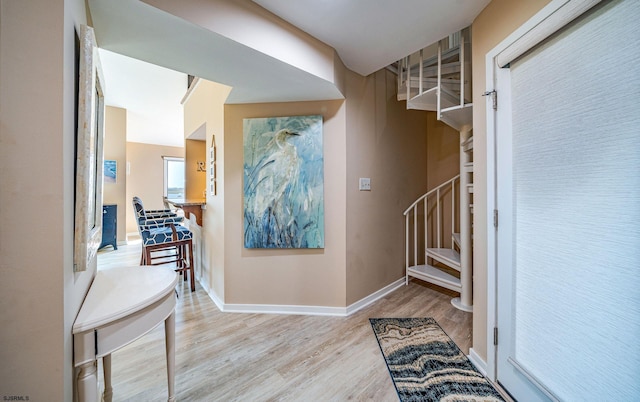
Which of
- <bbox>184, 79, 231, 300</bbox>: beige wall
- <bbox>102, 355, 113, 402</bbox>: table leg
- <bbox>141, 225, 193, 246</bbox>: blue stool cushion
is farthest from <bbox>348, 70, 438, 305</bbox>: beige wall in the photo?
<bbox>141, 225, 193, 246</bbox>: blue stool cushion

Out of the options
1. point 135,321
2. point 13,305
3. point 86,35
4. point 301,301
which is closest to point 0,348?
point 13,305

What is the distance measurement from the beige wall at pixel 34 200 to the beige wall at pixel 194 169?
3299 millimetres

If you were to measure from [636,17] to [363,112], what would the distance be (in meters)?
1.80

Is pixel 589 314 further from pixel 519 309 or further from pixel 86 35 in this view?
pixel 86 35

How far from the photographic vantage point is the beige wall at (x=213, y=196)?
2.44m

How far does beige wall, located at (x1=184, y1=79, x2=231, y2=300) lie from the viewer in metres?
2.44

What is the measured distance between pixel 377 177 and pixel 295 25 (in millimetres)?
1608

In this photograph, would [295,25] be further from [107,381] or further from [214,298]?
[214,298]

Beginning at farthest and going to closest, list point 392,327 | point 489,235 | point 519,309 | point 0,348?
point 392,327
point 489,235
point 519,309
point 0,348

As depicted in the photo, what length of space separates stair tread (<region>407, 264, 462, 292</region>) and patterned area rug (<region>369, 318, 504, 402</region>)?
57 centimetres

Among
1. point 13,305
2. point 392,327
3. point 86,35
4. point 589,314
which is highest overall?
point 86,35

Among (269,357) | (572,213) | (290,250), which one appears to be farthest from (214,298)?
(572,213)

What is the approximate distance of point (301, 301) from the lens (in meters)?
2.35

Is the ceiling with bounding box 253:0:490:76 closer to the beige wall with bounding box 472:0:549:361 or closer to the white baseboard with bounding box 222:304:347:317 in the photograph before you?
the beige wall with bounding box 472:0:549:361
